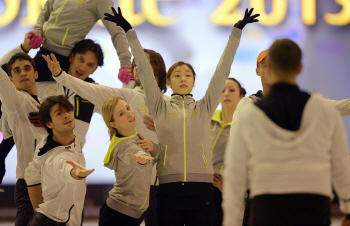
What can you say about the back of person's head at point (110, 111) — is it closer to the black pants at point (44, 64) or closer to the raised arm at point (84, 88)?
the raised arm at point (84, 88)

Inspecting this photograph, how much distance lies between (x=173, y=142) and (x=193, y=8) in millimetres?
2723

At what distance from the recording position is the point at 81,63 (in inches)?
113

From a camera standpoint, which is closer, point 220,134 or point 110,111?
point 110,111

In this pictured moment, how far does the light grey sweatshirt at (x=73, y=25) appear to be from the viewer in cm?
285

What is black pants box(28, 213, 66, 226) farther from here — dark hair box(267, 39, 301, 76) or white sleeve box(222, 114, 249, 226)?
dark hair box(267, 39, 301, 76)

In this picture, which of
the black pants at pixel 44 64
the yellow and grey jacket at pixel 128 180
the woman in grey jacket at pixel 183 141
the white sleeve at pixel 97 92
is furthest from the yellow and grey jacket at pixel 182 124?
the black pants at pixel 44 64

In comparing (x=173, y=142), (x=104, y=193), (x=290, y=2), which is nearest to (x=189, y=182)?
(x=173, y=142)

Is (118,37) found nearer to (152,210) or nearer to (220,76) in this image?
(220,76)

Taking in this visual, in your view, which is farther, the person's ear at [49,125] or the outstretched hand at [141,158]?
the person's ear at [49,125]

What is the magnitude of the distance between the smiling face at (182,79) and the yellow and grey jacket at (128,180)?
0.38 metres

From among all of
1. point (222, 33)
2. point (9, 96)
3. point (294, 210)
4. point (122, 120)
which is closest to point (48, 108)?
point (9, 96)

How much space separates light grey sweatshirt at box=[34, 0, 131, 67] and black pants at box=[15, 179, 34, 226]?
3.43ft

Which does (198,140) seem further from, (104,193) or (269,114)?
(104,193)

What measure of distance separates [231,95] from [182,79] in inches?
35.7
